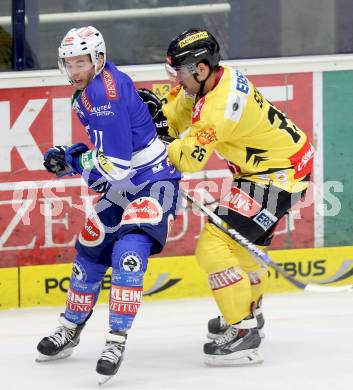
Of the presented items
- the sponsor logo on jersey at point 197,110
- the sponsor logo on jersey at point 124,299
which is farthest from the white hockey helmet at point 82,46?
the sponsor logo on jersey at point 124,299

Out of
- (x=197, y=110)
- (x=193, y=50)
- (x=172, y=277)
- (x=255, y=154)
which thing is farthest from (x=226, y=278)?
(x=172, y=277)

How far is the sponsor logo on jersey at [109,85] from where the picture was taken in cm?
468

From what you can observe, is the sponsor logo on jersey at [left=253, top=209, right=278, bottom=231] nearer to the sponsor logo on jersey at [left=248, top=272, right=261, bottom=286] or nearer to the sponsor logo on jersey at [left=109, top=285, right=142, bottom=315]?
the sponsor logo on jersey at [left=248, top=272, right=261, bottom=286]

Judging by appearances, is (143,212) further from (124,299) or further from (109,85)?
(109,85)

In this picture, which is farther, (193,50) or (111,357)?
(193,50)

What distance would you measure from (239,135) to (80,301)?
909 mm

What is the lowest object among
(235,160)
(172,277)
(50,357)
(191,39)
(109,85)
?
(172,277)

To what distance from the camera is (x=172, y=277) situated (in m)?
6.18

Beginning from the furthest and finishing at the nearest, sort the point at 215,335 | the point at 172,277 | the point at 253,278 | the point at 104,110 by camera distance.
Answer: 1. the point at 172,277
2. the point at 215,335
3. the point at 253,278
4. the point at 104,110

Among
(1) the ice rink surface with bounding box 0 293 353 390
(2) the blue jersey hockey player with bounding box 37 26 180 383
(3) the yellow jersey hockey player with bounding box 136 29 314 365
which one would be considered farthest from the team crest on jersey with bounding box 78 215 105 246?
(1) the ice rink surface with bounding box 0 293 353 390

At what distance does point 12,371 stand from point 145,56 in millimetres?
1896

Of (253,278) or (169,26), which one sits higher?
(169,26)

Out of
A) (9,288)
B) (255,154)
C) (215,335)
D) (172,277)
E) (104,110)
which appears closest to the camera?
(104,110)

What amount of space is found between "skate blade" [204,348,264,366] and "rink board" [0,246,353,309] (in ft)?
3.96
